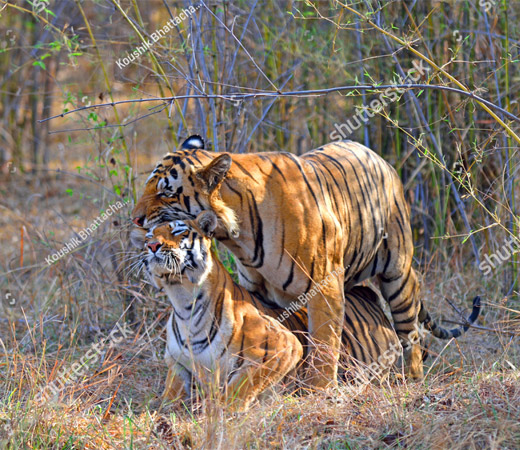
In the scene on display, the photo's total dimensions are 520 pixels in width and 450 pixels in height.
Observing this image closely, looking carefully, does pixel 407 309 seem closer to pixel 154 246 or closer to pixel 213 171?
pixel 213 171

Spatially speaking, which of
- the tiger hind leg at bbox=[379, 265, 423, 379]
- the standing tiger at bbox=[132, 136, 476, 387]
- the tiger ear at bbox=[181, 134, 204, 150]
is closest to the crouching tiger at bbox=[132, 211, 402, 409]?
the standing tiger at bbox=[132, 136, 476, 387]

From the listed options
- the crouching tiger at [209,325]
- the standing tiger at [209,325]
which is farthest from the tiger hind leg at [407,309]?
the crouching tiger at [209,325]

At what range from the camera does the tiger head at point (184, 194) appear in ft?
10.9

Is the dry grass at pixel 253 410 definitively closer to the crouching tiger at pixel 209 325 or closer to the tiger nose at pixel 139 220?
the crouching tiger at pixel 209 325

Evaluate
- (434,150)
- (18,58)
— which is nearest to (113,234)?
(434,150)

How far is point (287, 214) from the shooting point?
3.49 meters

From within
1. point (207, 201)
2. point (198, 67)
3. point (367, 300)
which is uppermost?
point (198, 67)

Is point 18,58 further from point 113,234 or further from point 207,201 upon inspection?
point 207,201

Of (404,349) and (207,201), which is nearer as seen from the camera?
(207,201)

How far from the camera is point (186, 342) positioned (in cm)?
337

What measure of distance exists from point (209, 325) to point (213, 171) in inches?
28.6

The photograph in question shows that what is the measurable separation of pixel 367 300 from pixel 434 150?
5.18 feet

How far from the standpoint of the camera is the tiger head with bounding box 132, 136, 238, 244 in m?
3.32

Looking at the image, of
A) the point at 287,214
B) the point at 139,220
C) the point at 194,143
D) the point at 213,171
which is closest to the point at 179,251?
the point at 139,220
